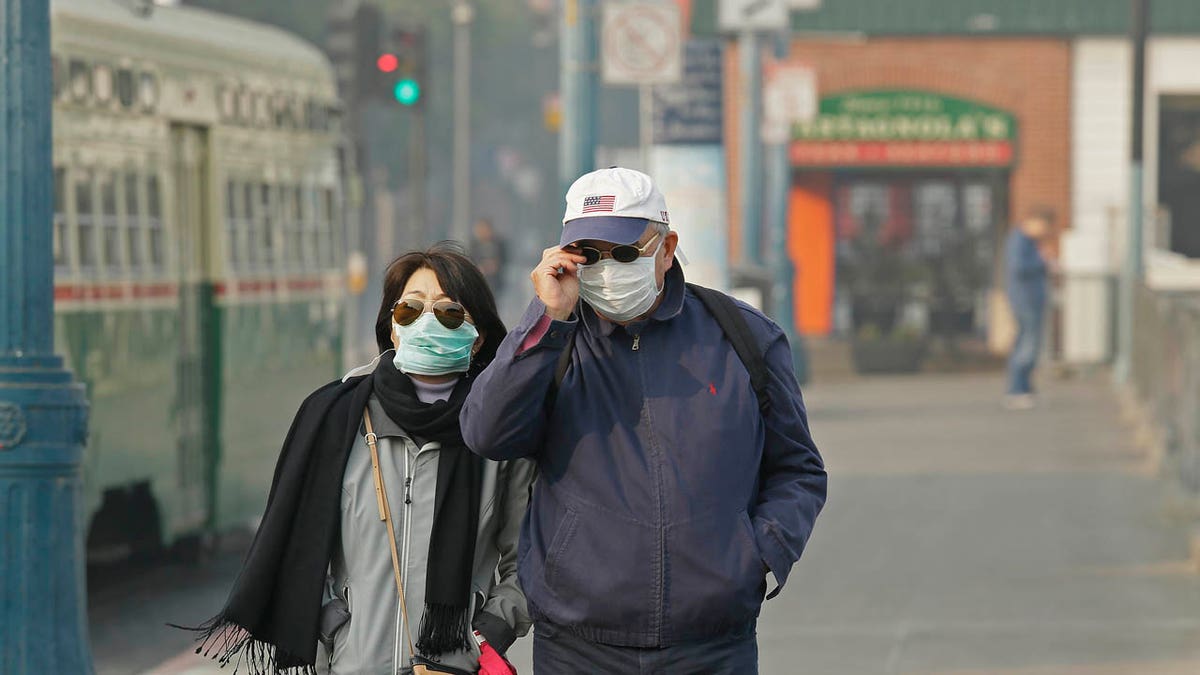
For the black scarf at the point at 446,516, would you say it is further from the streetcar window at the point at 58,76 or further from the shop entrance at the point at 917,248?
the shop entrance at the point at 917,248

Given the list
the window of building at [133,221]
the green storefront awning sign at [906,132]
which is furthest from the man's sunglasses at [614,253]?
the green storefront awning sign at [906,132]

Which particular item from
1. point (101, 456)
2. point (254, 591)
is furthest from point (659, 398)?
point (101, 456)

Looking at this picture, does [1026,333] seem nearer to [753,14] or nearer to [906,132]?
[753,14]

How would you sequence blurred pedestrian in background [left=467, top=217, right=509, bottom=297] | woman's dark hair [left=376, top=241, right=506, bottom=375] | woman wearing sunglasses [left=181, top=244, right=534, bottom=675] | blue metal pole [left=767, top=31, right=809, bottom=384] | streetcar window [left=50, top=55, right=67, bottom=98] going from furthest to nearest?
blurred pedestrian in background [left=467, top=217, right=509, bottom=297] → blue metal pole [left=767, top=31, right=809, bottom=384] → streetcar window [left=50, top=55, right=67, bottom=98] → woman's dark hair [left=376, top=241, right=506, bottom=375] → woman wearing sunglasses [left=181, top=244, right=534, bottom=675]

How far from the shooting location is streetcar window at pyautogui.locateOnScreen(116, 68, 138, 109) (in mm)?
10719

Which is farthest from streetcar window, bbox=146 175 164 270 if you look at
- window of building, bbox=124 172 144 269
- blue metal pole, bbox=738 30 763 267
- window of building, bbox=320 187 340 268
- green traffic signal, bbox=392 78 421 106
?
blue metal pole, bbox=738 30 763 267

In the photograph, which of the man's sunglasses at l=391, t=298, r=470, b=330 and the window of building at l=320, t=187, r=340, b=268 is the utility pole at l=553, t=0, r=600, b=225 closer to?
the window of building at l=320, t=187, r=340, b=268

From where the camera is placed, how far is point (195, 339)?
11.6 metres

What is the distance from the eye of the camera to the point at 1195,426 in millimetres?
12602

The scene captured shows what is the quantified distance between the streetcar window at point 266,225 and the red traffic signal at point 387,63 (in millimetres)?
8325

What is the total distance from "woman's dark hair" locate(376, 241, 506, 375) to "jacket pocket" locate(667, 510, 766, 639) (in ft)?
2.23

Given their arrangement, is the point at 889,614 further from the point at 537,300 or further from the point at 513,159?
the point at 513,159

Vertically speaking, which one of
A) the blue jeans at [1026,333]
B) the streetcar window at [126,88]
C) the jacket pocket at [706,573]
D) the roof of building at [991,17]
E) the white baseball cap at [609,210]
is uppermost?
the roof of building at [991,17]

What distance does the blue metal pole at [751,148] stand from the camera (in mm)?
23406
